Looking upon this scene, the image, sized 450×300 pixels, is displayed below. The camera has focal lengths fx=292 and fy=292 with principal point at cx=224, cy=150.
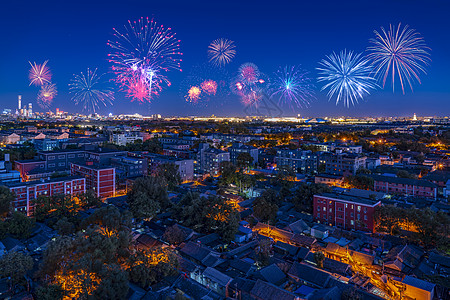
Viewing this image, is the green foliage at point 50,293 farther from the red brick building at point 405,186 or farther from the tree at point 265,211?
the red brick building at point 405,186

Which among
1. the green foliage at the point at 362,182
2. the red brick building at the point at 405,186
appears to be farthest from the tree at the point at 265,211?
the red brick building at the point at 405,186

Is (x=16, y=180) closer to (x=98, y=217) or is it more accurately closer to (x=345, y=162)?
(x=98, y=217)

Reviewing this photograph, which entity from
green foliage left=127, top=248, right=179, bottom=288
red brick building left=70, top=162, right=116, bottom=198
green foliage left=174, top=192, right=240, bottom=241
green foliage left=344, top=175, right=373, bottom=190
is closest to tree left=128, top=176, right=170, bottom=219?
green foliage left=174, top=192, right=240, bottom=241

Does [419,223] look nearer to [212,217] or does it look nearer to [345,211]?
[345,211]

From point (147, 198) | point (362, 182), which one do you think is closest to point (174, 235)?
point (147, 198)

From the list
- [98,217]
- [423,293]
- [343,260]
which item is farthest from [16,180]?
[423,293]

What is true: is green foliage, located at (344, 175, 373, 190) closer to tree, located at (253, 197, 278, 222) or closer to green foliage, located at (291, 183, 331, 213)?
green foliage, located at (291, 183, 331, 213)

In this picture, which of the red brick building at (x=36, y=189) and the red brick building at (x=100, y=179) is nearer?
the red brick building at (x=36, y=189)
